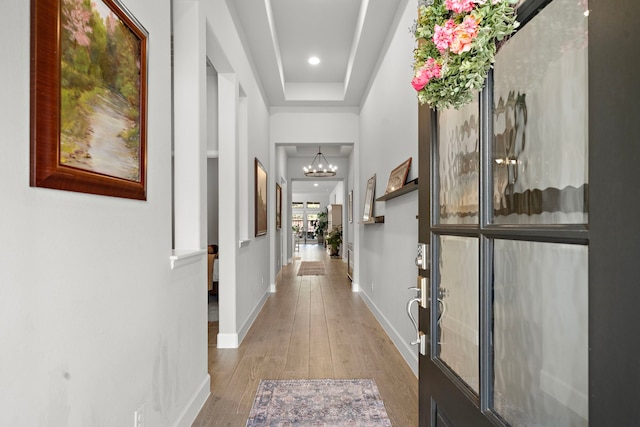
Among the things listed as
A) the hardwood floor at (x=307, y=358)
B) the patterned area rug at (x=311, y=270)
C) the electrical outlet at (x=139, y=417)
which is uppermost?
the electrical outlet at (x=139, y=417)

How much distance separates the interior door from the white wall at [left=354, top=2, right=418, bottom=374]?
1619 millimetres

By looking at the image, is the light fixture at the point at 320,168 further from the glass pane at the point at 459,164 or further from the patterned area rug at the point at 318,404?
the glass pane at the point at 459,164

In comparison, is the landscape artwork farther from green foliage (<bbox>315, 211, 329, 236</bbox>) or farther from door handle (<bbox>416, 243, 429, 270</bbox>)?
green foliage (<bbox>315, 211, 329, 236</bbox>)

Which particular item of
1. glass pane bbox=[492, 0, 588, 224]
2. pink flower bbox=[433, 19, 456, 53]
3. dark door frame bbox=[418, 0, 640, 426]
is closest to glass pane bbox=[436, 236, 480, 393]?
glass pane bbox=[492, 0, 588, 224]

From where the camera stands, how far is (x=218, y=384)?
104 inches

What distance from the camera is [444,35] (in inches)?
36.8

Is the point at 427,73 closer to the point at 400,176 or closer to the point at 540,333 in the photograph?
the point at 540,333

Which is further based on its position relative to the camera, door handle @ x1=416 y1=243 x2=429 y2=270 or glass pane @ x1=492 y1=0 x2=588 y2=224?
door handle @ x1=416 y1=243 x2=429 y2=270

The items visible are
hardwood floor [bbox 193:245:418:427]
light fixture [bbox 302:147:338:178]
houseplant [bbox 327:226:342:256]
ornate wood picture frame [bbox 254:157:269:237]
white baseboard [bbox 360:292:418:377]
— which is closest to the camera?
hardwood floor [bbox 193:245:418:427]

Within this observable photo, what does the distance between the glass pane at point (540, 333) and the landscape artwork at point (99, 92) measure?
1293 millimetres

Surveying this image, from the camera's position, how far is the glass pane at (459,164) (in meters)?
1.09

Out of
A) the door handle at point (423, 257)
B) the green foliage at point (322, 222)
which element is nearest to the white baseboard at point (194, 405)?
the door handle at point (423, 257)

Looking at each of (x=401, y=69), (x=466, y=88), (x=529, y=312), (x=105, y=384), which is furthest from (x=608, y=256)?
(x=401, y=69)

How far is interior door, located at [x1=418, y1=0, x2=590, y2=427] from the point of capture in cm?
73
